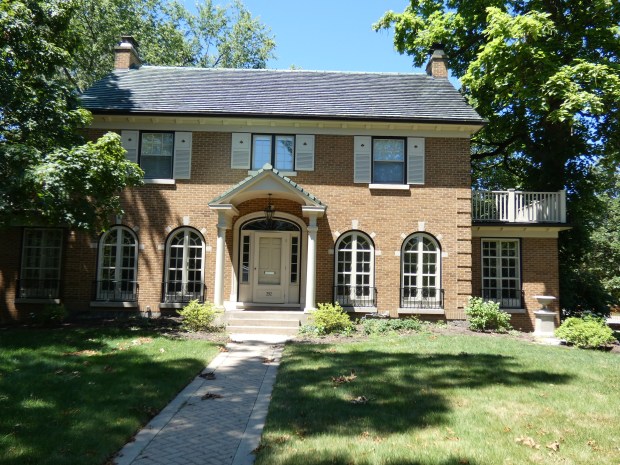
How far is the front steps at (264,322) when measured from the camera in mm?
12961

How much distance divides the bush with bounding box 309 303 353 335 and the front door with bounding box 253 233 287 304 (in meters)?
2.37

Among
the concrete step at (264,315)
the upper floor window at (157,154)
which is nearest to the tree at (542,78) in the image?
the concrete step at (264,315)

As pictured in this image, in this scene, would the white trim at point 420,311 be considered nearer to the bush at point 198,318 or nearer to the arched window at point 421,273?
the arched window at point 421,273

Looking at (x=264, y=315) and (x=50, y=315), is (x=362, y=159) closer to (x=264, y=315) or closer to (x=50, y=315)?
(x=264, y=315)

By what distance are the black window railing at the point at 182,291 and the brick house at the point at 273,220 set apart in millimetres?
33

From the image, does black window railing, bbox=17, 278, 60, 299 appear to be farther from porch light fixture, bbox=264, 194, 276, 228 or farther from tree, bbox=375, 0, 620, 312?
tree, bbox=375, 0, 620, 312

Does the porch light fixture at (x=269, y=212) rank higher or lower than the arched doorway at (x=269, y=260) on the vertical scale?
higher

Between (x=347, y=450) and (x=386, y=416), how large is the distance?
1.18 metres

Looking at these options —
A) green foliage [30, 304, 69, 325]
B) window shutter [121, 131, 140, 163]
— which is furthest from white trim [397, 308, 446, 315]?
green foliage [30, 304, 69, 325]

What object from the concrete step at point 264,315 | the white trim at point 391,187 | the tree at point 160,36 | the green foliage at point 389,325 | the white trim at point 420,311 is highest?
the tree at point 160,36

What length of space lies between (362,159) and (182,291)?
6928 millimetres

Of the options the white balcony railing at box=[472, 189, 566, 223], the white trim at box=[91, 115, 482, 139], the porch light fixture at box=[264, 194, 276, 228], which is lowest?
the porch light fixture at box=[264, 194, 276, 228]

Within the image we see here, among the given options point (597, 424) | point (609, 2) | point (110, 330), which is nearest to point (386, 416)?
point (597, 424)

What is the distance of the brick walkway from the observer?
4762 mm
